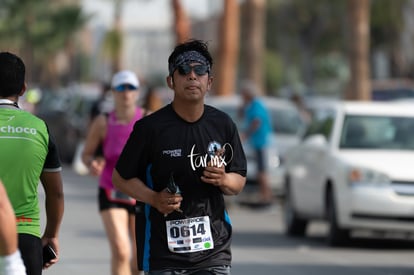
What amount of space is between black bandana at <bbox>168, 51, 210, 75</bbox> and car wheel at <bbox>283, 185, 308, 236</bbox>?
10280 millimetres

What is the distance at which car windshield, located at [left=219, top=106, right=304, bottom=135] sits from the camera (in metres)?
22.6

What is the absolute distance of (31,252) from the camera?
6.37m

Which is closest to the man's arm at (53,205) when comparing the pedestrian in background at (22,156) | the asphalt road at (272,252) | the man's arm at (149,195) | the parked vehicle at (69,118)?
the pedestrian in background at (22,156)

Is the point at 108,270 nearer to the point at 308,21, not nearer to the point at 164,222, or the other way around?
the point at 164,222

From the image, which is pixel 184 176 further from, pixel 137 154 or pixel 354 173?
pixel 354 173

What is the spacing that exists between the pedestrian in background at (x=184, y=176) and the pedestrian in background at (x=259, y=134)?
538 inches

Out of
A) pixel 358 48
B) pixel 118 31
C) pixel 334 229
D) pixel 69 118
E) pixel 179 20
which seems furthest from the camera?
pixel 118 31

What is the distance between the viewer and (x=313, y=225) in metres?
19.6

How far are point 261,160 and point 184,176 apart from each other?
14.1 metres

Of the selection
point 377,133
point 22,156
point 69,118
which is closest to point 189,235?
point 22,156

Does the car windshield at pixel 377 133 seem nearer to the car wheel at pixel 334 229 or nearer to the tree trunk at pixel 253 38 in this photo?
the car wheel at pixel 334 229

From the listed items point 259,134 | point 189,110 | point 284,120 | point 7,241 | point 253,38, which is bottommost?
point 7,241

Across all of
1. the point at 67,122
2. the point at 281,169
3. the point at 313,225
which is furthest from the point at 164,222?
the point at 67,122

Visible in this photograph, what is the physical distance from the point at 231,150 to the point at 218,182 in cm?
30
